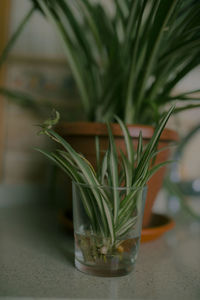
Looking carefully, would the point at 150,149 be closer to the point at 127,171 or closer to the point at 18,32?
the point at 127,171

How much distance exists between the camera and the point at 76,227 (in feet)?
1.49

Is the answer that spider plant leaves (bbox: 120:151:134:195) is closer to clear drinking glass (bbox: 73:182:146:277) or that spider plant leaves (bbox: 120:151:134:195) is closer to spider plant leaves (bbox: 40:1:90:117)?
clear drinking glass (bbox: 73:182:146:277)

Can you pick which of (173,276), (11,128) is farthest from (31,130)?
(173,276)

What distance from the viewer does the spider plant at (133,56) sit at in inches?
20.6

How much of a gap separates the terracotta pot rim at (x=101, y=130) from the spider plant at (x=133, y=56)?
4 cm

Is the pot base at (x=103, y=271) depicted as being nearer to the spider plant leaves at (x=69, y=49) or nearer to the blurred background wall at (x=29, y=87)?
the spider plant leaves at (x=69, y=49)

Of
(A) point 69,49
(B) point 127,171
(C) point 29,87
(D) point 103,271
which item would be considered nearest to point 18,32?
(A) point 69,49

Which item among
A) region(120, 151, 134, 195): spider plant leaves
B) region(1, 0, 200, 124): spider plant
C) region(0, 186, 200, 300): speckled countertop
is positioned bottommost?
region(0, 186, 200, 300): speckled countertop

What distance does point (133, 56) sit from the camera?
54cm

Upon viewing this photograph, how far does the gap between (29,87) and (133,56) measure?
460 mm

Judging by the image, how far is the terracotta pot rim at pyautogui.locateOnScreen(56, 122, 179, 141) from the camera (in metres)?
0.54

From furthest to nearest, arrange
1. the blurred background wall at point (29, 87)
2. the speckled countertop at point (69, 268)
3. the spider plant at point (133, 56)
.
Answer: the blurred background wall at point (29, 87) < the spider plant at point (133, 56) < the speckled countertop at point (69, 268)

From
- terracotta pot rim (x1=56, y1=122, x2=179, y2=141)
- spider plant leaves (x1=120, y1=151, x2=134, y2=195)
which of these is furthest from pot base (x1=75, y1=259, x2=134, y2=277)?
terracotta pot rim (x1=56, y1=122, x2=179, y2=141)

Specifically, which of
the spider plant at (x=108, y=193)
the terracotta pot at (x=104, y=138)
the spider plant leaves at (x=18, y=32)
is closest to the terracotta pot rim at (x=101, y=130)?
the terracotta pot at (x=104, y=138)
